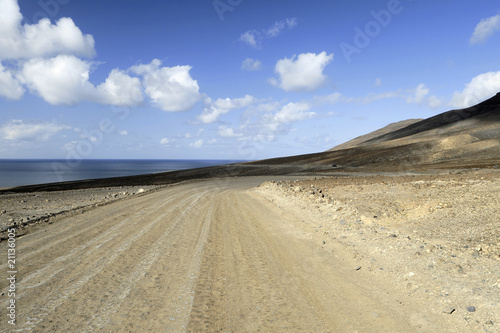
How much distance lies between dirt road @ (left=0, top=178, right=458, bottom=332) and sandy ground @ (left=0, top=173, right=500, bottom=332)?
3cm

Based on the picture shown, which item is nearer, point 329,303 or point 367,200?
point 329,303

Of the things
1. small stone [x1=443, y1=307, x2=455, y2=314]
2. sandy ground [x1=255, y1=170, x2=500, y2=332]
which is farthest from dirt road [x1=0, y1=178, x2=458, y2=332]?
sandy ground [x1=255, y1=170, x2=500, y2=332]

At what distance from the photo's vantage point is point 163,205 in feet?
51.6

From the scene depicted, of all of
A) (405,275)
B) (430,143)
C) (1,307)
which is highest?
(430,143)

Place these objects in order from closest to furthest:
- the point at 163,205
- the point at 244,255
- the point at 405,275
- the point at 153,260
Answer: the point at 405,275
the point at 153,260
the point at 244,255
the point at 163,205

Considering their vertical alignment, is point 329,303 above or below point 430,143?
below

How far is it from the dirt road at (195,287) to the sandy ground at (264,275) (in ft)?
0.08

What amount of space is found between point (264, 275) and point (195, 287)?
1478mm

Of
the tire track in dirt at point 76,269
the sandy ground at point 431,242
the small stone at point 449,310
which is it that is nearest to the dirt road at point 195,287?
the tire track in dirt at point 76,269

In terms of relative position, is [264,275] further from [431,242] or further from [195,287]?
[431,242]

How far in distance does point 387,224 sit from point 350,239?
224 centimetres

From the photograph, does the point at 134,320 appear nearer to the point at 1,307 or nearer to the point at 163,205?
the point at 1,307

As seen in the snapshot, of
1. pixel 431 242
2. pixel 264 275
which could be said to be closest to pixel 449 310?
pixel 264 275

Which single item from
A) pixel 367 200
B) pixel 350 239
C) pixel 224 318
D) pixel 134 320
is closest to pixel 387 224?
pixel 350 239
